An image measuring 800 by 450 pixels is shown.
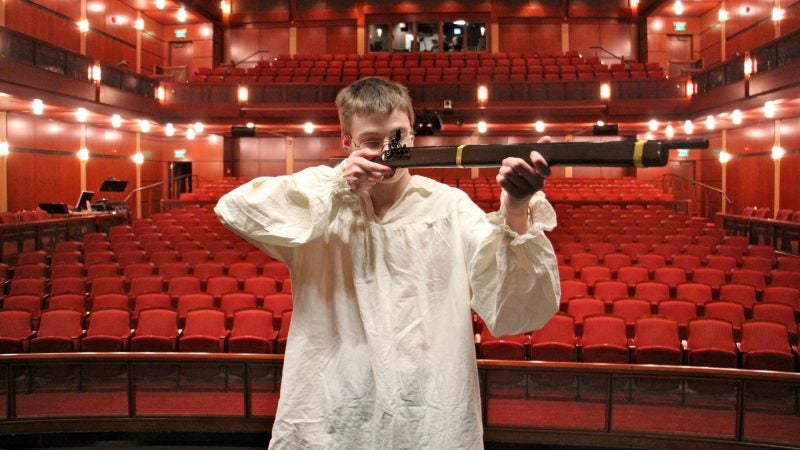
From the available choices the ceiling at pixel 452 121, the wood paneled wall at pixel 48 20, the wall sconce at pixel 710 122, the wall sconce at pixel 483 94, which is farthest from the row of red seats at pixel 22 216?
the wall sconce at pixel 710 122

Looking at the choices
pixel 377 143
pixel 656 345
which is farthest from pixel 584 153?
pixel 656 345

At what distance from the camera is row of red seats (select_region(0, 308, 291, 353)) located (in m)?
5.50

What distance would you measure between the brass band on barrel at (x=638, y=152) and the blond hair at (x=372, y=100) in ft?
1.27

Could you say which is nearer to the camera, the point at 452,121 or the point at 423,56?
the point at 452,121

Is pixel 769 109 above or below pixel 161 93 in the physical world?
below

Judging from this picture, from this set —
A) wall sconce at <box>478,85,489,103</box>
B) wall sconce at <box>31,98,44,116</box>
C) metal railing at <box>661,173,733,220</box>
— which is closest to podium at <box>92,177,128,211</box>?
wall sconce at <box>31,98,44,116</box>

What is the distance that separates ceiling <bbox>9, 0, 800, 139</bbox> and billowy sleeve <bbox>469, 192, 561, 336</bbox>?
1479cm

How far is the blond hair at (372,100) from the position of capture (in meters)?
1.11

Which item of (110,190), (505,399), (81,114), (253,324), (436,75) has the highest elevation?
(436,75)

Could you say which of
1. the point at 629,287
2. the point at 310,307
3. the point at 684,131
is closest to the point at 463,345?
the point at 310,307

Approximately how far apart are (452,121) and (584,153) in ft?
55.4

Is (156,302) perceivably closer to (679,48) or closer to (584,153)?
(584,153)

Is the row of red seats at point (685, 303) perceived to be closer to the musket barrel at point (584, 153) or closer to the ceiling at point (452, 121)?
the musket barrel at point (584, 153)

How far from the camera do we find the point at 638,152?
848 millimetres
